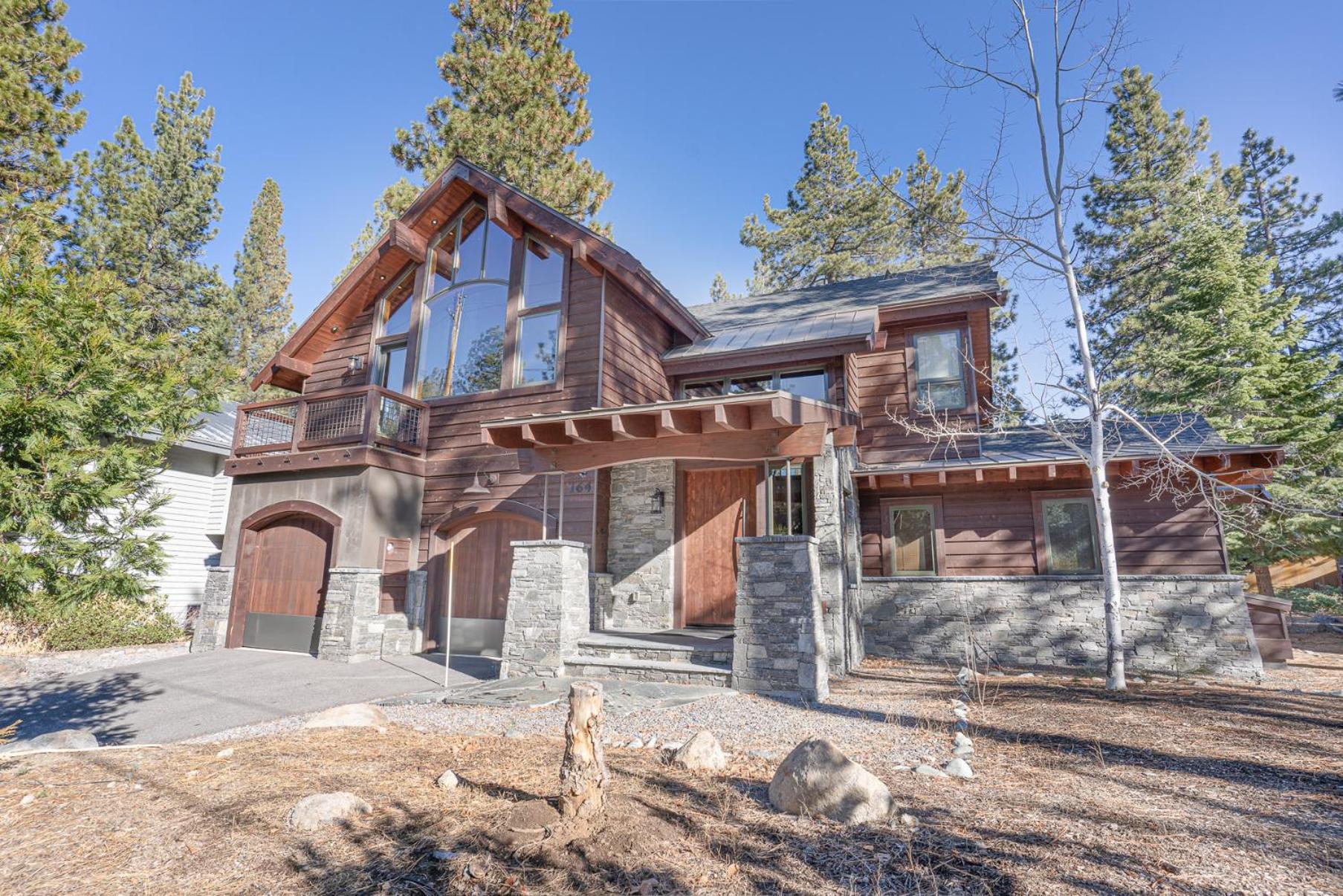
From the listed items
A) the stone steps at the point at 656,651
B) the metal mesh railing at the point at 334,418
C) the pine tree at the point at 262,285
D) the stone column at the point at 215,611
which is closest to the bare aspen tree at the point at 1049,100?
the stone steps at the point at 656,651

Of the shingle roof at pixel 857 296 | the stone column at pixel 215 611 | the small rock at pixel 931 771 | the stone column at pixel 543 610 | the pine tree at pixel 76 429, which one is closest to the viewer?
the pine tree at pixel 76 429

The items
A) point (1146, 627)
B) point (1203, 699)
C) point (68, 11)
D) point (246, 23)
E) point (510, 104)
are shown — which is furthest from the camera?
point (510, 104)

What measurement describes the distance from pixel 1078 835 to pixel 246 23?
1535 cm

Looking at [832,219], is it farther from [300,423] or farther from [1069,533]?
[300,423]

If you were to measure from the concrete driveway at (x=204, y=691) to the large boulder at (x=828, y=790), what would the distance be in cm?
523

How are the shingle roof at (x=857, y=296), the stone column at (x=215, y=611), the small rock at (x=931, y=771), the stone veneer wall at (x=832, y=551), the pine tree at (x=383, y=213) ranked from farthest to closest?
the pine tree at (x=383, y=213) → the shingle roof at (x=857, y=296) → the stone column at (x=215, y=611) → the stone veneer wall at (x=832, y=551) → the small rock at (x=931, y=771)

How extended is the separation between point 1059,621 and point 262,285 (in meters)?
32.7

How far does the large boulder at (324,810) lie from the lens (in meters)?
3.17

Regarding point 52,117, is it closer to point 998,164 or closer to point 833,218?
point 998,164

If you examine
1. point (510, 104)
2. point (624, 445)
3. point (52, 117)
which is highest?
point (510, 104)

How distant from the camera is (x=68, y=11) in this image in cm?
1252

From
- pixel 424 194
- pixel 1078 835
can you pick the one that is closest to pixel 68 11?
pixel 424 194

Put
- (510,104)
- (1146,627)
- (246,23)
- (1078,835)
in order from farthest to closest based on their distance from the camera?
(510,104) < (246,23) < (1146,627) < (1078,835)

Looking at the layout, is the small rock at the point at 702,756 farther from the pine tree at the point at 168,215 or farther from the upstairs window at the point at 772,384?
the pine tree at the point at 168,215
